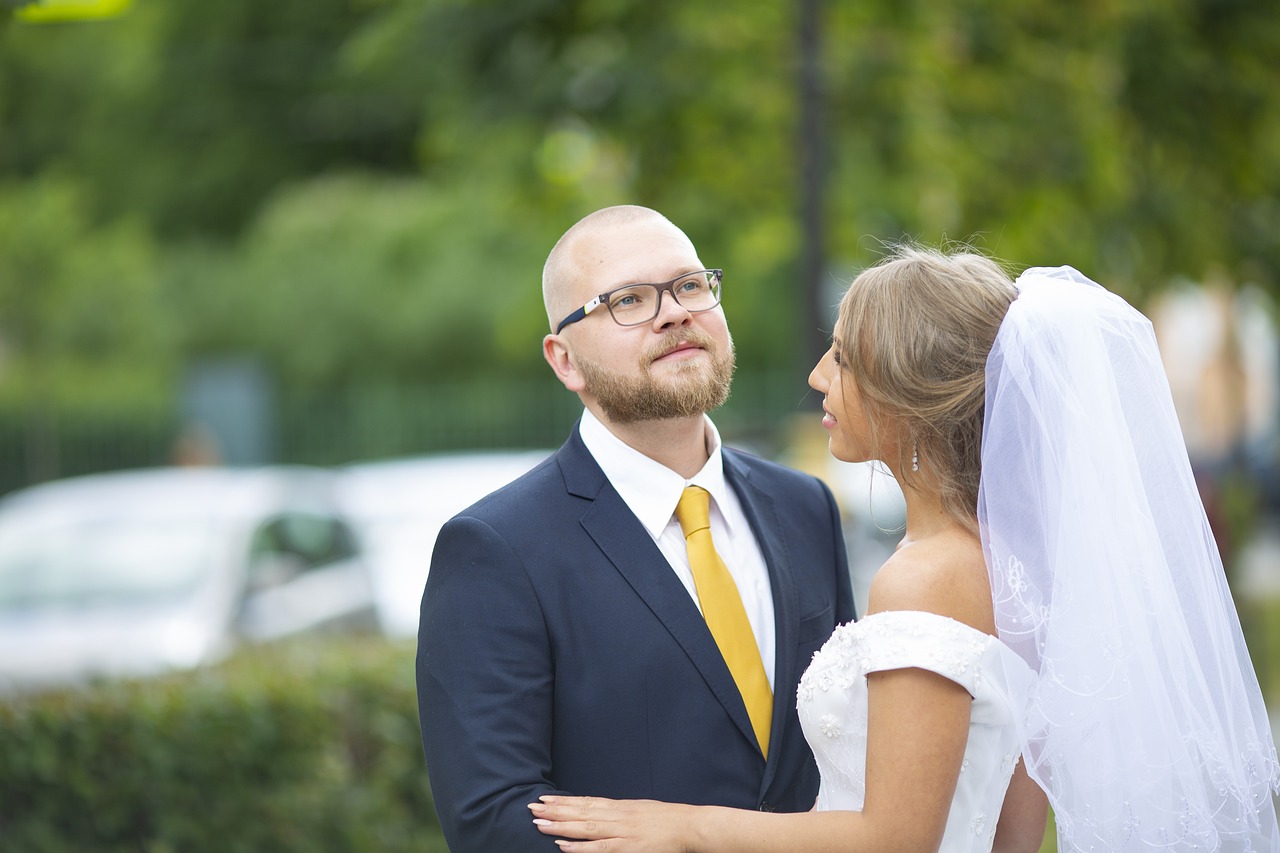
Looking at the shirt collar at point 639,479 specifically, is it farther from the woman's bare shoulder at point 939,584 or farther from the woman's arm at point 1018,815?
the woman's arm at point 1018,815

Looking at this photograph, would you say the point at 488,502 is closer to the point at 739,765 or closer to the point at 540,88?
the point at 739,765

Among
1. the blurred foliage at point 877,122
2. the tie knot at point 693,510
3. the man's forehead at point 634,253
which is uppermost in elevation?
the blurred foliage at point 877,122

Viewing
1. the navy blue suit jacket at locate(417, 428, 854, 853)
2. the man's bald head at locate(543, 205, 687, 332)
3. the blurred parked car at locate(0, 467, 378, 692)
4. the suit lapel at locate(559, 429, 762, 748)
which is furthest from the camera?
the blurred parked car at locate(0, 467, 378, 692)

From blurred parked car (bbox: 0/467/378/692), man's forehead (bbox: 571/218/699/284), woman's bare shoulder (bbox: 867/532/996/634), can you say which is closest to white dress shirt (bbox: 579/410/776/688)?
man's forehead (bbox: 571/218/699/284)

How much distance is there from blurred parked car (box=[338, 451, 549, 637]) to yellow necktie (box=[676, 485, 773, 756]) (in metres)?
5.62

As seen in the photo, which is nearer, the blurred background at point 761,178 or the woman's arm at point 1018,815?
the woman's arm at point 1018,815

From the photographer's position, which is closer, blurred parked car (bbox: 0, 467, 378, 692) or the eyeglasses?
the eyeglasses

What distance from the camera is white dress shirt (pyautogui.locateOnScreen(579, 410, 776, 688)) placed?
309 centimetres

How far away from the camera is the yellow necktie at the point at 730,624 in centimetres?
298

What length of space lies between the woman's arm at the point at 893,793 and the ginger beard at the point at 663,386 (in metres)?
0.72

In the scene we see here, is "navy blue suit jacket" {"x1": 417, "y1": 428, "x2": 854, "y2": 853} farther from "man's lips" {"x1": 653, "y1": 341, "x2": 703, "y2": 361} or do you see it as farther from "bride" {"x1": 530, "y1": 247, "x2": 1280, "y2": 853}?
"man's lips" {"x1": 653, "y1": 341, "x2": 703, "y2": 361}

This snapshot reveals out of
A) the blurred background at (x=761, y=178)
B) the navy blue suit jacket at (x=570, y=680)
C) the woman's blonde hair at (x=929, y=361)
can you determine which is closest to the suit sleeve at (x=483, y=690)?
the navy blue suit jacket at (x=570, y=680)

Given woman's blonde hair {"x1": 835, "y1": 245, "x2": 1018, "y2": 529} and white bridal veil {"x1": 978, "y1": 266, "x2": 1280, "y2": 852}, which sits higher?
woman's blonde hair {"x1": 835, "y1": 245, "x2": 1018, "y2": 529}

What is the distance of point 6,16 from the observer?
15.3ft
